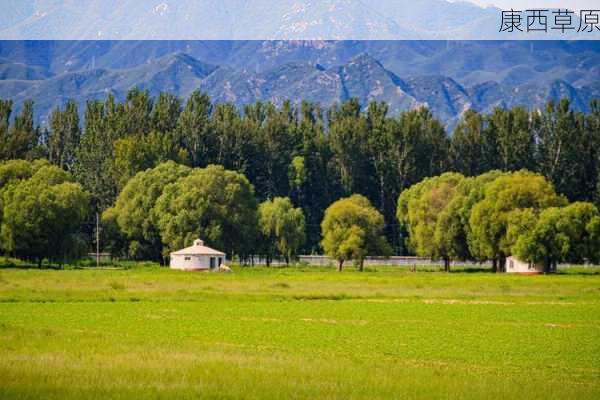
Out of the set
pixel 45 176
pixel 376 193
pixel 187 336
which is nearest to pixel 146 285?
pixel 187 336

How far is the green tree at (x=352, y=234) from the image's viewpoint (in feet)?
363

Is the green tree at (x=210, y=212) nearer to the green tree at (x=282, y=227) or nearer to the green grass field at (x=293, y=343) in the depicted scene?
the green tree at (x=282, y=227)

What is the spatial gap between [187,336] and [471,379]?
44.6 feet

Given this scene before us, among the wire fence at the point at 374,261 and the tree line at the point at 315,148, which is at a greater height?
the tree line at the point at 315,148

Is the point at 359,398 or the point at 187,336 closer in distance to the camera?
the point at 359,398

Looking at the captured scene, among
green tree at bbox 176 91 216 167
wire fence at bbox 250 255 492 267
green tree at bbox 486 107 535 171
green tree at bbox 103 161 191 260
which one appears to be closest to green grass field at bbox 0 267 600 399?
green tree at bbox 103 161 191 260

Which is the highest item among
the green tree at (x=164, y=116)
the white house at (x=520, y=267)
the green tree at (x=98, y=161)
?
the green tree at (x=164, y=116)

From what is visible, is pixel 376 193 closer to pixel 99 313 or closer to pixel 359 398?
pixel 99 313

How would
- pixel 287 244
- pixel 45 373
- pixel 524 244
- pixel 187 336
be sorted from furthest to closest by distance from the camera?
pixel 287 244
pixel 524 244
pixel 187 336
pixel 45 373

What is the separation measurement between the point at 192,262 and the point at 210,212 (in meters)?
10.3

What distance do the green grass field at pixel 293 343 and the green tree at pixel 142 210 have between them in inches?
1690

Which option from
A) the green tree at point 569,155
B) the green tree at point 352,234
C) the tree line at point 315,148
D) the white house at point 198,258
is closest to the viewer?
the white house at point 198,258

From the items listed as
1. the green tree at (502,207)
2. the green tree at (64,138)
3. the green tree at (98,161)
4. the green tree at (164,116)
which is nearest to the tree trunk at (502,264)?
the green tree at (502,207)

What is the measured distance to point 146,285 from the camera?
72.6 metres
